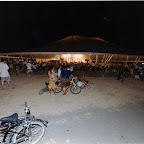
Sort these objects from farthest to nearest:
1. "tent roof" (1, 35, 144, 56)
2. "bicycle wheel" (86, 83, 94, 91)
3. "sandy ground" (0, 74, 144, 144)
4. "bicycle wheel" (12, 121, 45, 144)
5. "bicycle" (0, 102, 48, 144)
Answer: "tent roof" (1, 35, 144, 56)
"bicycle wheel" (86, 83, 94, 91)
"sandy ground" (0, 74, 144, 144)
"bicycle wheel" (12, 121, 45, 144)
"bicycle" (0, 102, 48, 144)

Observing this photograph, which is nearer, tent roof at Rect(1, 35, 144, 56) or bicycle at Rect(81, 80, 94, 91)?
bicycle at Rect(81, 80, 94, 91)

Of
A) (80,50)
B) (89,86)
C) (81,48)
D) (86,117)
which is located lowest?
(86,117)

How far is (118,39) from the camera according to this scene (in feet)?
92.9

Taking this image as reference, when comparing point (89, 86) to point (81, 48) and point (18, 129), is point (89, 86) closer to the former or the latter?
point (18, 129)

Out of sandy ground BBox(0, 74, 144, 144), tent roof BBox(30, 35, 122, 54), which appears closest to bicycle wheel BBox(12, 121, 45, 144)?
sandy ground BBox(0, 74, 144, 144)

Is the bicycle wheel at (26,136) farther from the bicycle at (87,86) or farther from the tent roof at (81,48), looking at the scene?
the tent roof at (81,48)

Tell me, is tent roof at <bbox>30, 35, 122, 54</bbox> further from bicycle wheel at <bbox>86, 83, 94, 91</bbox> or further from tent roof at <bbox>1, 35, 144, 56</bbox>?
bicycle wheel at <bbox>86, 83, 94, 91</bbox>

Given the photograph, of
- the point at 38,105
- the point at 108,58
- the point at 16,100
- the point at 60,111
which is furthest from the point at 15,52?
the point at 108,58

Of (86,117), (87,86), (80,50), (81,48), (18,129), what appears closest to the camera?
(18,129)

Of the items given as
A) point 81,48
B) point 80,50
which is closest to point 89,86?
point 80,50

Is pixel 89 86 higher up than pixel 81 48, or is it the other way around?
pixel 81 48

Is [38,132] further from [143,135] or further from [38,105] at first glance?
[143,135]

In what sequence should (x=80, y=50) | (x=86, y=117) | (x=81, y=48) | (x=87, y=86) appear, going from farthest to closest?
(x=81, y=48) < (x=80, y=50) < (x=87, y=86) < (x=86, y=117)

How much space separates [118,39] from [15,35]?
28.3 metres
